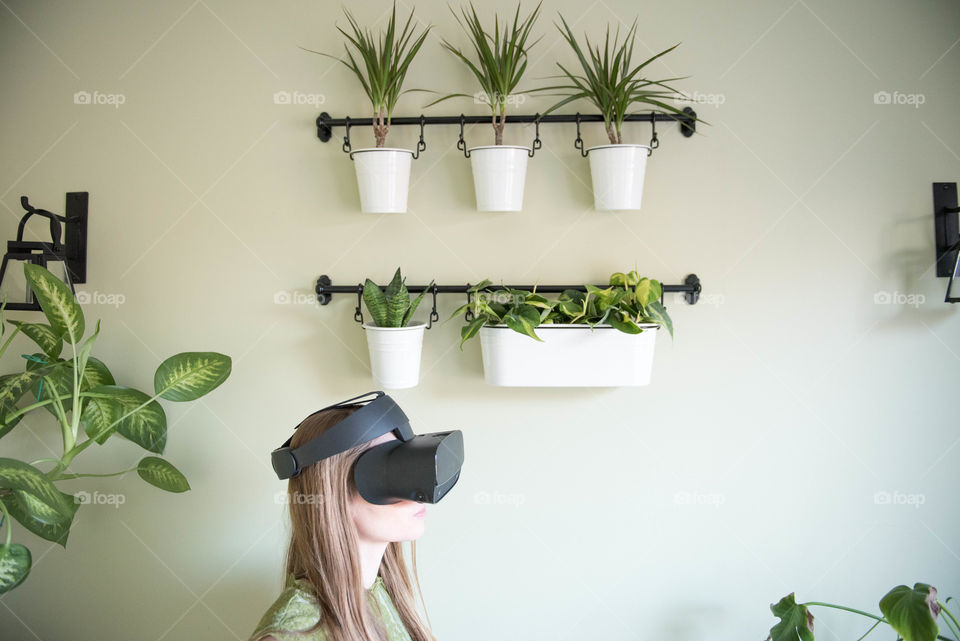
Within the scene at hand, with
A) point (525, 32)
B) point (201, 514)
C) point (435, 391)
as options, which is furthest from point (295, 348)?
point (525, 32)

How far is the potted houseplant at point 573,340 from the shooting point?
58.1 inches

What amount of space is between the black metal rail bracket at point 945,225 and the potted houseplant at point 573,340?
71cm

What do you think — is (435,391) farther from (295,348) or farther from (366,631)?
(366,631)

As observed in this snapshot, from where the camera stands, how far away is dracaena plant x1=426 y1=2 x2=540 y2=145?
1.51 meters

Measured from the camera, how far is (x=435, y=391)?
65.2 inches

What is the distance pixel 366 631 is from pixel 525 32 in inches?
50.0

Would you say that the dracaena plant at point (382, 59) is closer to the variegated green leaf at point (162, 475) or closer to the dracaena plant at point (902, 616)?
the variegated green leaf at point (162, 475)

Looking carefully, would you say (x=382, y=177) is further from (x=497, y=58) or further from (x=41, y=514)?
(x=41, y=514)
